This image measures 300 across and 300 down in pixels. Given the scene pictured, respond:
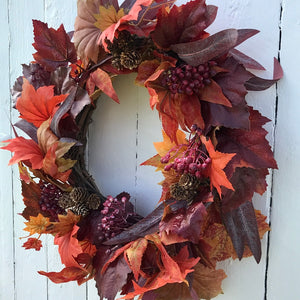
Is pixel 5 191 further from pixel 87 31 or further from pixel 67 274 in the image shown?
pixel 87 31

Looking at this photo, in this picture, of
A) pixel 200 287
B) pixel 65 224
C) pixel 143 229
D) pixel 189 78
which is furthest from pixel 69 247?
pixel 189 78

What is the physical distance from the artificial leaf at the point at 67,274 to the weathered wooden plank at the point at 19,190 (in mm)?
325

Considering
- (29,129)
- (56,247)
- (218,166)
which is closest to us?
(218,166)

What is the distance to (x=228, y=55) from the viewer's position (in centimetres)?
59

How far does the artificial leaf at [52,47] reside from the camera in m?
0.70

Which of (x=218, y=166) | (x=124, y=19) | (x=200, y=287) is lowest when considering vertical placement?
(x=200, y=287)

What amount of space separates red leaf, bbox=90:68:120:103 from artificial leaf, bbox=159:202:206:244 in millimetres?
245

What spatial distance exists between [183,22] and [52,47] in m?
0.30

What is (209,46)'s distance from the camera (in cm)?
54

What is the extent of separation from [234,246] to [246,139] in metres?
0.19

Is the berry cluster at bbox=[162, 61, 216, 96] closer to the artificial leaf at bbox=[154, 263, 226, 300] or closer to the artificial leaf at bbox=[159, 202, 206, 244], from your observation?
the artificial leaf at bbox=[159, 202, 206, 244]

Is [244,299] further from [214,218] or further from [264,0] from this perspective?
[264,0]

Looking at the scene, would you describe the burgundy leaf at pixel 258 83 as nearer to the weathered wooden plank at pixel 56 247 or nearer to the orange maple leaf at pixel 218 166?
the orange maple leaf at pixel 218 166

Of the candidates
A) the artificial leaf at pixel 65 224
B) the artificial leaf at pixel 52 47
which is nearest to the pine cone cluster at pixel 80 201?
the artificial leaf at pixel 65 224
